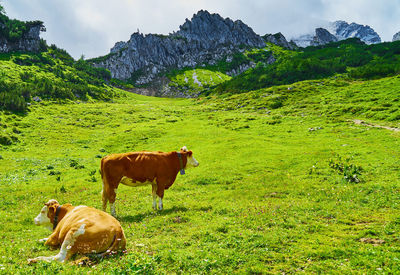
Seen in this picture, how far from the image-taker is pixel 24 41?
18775 cm

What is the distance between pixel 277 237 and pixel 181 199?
8789mm

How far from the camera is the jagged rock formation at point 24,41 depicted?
570 feet

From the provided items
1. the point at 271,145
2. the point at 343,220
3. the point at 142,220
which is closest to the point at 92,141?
the point at 271,145

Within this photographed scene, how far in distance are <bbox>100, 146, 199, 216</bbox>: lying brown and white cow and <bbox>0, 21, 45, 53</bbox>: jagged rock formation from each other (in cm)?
22763

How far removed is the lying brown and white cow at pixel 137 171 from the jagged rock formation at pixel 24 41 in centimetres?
22763

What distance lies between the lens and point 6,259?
7.24m

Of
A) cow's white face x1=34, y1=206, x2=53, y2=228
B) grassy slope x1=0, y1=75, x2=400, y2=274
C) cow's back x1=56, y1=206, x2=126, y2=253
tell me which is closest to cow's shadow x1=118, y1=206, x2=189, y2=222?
grassy slope x1=0, y1=75, x2=400, y2=274

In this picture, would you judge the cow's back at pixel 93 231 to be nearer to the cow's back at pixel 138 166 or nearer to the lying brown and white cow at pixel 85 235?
the lying brown and white cow at pixel 85 235

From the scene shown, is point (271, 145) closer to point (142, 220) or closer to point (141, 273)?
point (142, 220)

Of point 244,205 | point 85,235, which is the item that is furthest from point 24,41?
point 85,235

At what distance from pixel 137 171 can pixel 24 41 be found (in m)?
245

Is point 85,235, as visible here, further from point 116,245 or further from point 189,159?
point 189,159

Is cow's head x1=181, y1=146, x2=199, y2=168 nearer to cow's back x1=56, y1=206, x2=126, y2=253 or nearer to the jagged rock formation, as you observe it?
cow's back x1=56, y1=206, x2=126, y2=253

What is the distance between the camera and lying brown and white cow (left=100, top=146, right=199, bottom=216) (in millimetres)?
12898
